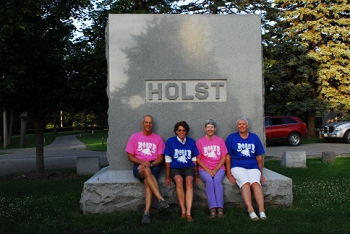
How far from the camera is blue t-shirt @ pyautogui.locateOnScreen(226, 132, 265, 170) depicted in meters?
5.60

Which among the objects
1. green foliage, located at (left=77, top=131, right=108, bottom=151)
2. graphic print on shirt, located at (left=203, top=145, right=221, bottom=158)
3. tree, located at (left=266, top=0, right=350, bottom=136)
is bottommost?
green foliage, located at (left=77, top=131, right=108, bottom=151)

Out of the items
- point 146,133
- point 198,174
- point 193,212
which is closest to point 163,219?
point 193,212

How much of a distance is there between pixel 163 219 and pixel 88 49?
5.52 metres

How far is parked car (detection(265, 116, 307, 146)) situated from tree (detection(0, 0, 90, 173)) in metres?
11.6

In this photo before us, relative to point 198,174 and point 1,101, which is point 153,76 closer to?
point 198,174

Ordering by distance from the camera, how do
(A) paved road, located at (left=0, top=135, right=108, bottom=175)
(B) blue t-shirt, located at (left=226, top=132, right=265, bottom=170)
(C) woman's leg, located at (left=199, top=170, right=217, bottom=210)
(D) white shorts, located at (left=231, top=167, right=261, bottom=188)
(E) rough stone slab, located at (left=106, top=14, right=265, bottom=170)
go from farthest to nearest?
1. (A) paved road, located at (left=0, top=135, right=108, bottom=175)
2. (E) rough stone slab, located at (left=106, top=14, right=265, bottom=170)
3. (B) blue t-shirt, located at (left=226, top=132, right=265, bottom=170)
4. (D) white shorts, located at (left=231, top=167, right=261, bottom=188)
5. (C) woman's leg, located at (left=199, top=170, right=217, bottom=210)

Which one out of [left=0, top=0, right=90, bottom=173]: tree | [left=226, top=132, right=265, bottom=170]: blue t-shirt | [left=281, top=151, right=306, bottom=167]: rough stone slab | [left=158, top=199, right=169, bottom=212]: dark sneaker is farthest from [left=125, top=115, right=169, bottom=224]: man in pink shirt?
[left=281, top=151, right=306, bottom=167]: rough stone slab

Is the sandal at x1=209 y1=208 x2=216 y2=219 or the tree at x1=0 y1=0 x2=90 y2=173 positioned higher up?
the tree at x1=0 y1=0 x2=90 y2=173

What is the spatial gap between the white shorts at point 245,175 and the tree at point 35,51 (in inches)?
203

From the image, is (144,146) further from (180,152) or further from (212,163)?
(212,163)

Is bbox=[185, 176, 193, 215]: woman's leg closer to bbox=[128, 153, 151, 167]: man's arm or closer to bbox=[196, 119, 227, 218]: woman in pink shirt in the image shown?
bbox=[196, 119, 227, 218]: woman in pink shirt

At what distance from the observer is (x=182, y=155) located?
552 cm

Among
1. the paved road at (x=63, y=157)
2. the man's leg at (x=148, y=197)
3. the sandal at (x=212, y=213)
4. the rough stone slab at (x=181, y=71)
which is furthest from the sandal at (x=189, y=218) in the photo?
the paved road at (x=63, y=157)

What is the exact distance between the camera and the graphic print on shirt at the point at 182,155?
18.1 feet
